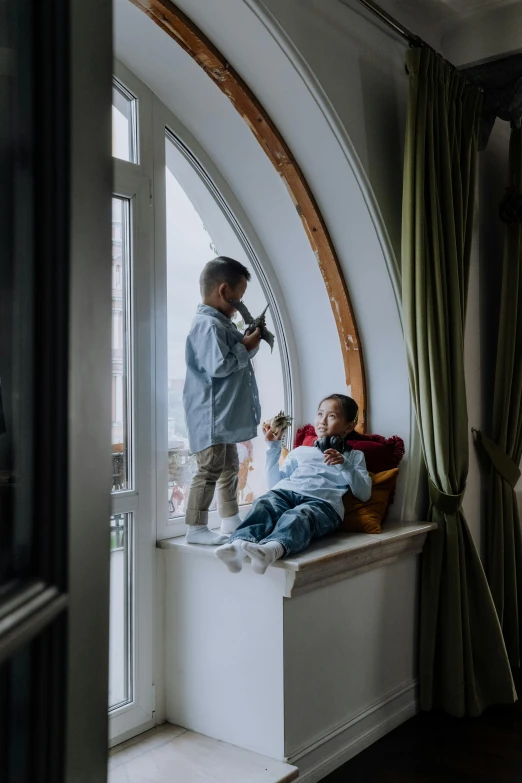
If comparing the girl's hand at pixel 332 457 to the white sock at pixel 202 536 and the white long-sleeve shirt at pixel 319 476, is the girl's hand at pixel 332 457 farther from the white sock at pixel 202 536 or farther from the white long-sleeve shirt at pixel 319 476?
the white sock at pixel 202 536

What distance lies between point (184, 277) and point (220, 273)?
278 mm

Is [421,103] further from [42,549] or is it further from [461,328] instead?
[42,549]

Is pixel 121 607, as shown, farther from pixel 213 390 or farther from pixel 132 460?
pixel 213 390

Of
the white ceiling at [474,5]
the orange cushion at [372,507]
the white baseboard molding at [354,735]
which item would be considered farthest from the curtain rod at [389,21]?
the white baseboard molding at [354,735]

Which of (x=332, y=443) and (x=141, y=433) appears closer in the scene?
(x=141, y=433)

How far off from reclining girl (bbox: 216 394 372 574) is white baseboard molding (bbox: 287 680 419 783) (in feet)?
1.91

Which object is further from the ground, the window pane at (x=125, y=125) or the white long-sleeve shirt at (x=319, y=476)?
the window pane at (x=125, y=125)

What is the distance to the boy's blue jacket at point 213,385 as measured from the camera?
2.24 meters

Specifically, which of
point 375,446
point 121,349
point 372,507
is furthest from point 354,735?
point 121,349

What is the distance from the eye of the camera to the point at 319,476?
2.53 m

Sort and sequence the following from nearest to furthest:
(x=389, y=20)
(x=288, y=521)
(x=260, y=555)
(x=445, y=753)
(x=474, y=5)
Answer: (x=260, y=555)
(x=288, y=521)
(x=445, y=753)
(x=389, y=20)
(x=474, y=5)

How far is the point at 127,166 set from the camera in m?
2.25

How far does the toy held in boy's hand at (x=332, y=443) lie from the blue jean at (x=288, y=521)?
0.20m

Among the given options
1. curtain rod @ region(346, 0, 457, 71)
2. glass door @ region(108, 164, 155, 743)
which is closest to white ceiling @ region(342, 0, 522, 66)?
curtain rod @ region(346, 0, 457, 71)
